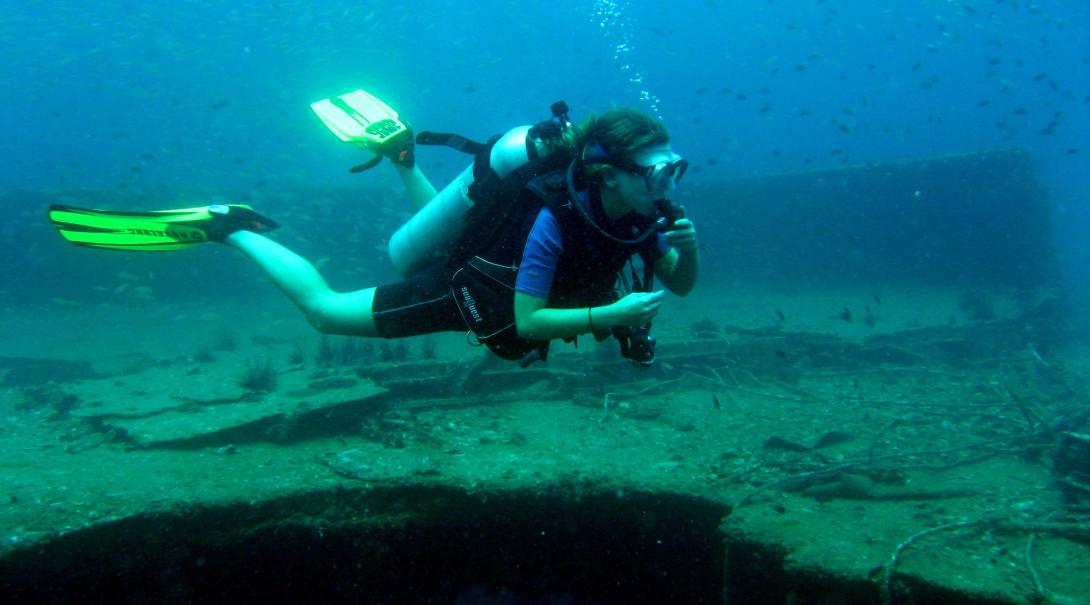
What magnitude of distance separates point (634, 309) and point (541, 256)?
Answer: 546mm

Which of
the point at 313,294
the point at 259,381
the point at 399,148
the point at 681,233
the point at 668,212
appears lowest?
the point at 259,381

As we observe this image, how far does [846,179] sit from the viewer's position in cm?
1725

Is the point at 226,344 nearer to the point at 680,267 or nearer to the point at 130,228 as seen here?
the point at 130,228

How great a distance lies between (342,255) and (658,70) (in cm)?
18367

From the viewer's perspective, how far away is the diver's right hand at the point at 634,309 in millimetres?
2707

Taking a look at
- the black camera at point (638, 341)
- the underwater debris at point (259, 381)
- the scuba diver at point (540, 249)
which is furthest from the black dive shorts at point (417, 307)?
the underwater debris at point (259, 381)

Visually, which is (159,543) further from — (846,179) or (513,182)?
(846,179)

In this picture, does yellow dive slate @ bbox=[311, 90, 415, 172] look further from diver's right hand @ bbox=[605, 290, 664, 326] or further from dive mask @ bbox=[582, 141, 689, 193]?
diver's right hand @ bbox=[605, 290, 664, 326]

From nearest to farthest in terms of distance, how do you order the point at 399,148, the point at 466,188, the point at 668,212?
the point at 668,212 < the point at 466,188 < the point at 399,148

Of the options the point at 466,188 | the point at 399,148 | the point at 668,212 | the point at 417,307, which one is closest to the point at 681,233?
the point at 668,212

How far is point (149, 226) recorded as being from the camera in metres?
4.92

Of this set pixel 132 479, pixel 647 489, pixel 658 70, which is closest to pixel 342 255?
pixel 132 479

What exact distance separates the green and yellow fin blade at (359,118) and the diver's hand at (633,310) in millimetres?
3098

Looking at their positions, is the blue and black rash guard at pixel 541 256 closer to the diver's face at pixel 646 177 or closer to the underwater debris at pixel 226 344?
the diver's face at pixel 646 177
